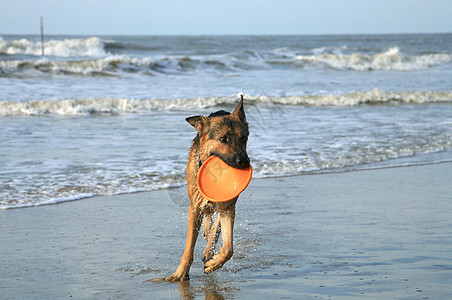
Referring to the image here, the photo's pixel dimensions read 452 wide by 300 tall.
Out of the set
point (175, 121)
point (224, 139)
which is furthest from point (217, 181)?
point (175, 121)

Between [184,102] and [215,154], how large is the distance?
13.1 meters

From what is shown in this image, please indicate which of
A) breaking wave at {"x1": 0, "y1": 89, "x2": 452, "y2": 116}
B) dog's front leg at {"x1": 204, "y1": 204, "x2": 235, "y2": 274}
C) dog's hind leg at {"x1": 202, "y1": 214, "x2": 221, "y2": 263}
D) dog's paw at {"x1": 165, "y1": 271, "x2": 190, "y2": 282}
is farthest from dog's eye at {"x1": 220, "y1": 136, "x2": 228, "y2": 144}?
breaking wave at {"x1": 0, "y1": 89, "x2": 452, "y2": 116}

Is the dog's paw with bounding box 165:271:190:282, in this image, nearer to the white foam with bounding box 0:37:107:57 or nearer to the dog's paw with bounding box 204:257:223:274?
the dog's paw with bounding box 204:257:223:274

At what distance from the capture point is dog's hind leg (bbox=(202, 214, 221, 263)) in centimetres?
497

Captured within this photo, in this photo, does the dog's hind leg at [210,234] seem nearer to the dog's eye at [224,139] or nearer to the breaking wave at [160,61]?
the dog's eye at [224,139]

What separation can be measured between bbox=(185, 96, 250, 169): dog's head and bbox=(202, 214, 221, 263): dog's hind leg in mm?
766

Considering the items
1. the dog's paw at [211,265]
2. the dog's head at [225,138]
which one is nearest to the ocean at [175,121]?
the dog's paw at [211,265]

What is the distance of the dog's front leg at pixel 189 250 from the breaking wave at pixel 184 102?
11.2 m

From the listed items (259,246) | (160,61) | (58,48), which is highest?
(58,48)

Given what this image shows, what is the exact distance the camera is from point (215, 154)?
14.2 feet

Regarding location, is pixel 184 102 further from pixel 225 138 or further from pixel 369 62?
pixel 369 62

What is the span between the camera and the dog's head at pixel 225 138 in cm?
424

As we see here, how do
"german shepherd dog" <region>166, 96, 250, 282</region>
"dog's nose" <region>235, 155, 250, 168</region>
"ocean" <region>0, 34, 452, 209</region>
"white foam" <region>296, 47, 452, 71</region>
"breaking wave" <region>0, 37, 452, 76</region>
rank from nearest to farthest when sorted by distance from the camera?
"dog's nose" <region>235, 155, 250, 168</region>
"german shepherd dog" <region>166, 96, 250, 282</region>
"ocean" <region>0, 34, 452, 209</region>
"breaking wave" <region>0, 37, 452, 76</region>
"white foam" <region>296, 47, 452, 71</region>

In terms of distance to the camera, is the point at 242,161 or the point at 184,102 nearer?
the point at 242,161
